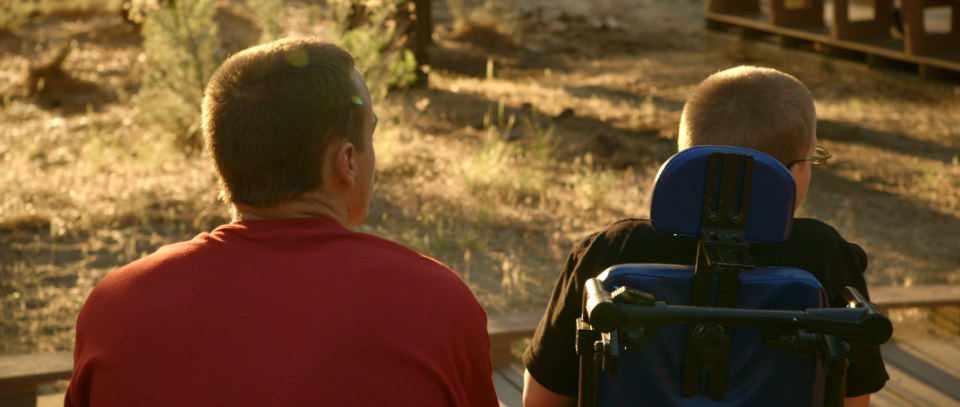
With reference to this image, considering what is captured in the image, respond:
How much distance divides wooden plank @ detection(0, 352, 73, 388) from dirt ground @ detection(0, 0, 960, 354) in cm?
60

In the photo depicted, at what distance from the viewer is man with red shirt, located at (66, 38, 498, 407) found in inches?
46.7

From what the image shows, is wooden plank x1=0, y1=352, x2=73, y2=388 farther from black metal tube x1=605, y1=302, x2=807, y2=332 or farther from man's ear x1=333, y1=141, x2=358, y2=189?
black metal tube x1=605, y1=302, x2=807, y2=332

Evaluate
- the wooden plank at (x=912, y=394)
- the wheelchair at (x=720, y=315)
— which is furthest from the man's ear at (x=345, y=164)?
the wooden plank at (x=912, y=394)

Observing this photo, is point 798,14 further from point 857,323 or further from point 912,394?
point 857,323

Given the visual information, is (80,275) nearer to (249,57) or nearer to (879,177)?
(249,57)

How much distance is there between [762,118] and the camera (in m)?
1.74

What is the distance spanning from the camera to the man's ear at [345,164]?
1480 mm

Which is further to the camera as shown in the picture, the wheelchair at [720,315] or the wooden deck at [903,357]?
the wooden deck at [903,357]

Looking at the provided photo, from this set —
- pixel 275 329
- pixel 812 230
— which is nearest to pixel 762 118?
pixel 812 230

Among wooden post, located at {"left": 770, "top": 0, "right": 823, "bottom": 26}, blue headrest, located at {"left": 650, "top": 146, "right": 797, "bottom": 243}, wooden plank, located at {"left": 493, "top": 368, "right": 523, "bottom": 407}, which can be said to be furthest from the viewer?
wooden post, located at {"left": 770, "top": 0, "right": 823, "bottom": 26}

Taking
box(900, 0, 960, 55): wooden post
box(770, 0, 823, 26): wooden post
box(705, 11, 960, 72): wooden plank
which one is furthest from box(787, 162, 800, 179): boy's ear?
box(770, 0, 823, 26): wooden post

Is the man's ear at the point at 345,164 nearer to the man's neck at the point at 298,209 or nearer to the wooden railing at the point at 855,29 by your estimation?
the man's neck at the point at 298,209

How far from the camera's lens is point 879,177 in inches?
222

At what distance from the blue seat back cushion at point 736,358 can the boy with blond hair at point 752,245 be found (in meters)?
0.17
